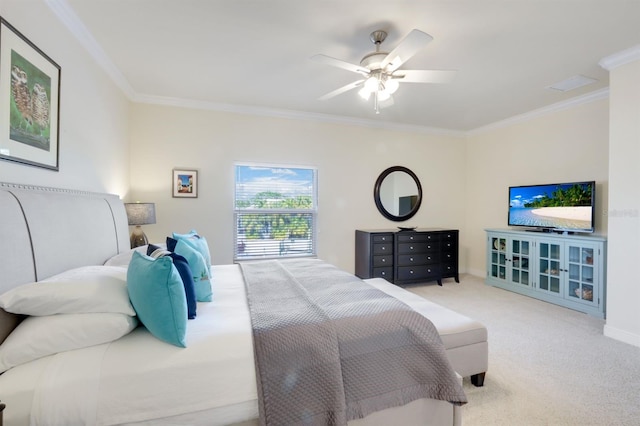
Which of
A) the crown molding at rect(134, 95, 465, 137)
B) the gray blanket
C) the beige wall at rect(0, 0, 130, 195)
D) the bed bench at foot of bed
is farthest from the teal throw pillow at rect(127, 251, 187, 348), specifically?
the crown molding at rect(134, 95, 465, 137)

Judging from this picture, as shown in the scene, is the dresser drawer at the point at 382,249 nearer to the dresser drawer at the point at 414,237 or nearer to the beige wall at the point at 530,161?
the dresser drawer at the point at 414,237

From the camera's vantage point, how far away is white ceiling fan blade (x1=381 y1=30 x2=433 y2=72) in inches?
70.3

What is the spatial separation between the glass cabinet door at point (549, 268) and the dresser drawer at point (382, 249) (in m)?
1.94

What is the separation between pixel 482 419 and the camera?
1.69 m

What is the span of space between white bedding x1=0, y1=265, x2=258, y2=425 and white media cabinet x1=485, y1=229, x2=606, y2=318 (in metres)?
3.95

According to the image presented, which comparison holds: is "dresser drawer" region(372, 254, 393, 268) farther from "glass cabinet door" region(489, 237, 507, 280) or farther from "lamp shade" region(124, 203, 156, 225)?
"lamp shade" region(124, 203, 156, 225)

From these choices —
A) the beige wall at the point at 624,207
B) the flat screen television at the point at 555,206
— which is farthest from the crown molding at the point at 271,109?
the flat screen television at the point at 555,206

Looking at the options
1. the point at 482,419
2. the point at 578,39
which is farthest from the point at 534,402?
the point at 578,39

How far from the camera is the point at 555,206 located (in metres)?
3.81

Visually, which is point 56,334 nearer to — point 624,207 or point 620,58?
point 624,207

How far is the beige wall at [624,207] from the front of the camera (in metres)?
2.57

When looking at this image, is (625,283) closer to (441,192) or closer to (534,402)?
(534,402)

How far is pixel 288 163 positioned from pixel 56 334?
3384 mm

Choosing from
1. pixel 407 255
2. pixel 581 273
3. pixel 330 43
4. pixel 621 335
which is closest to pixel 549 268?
pixel 581 273
